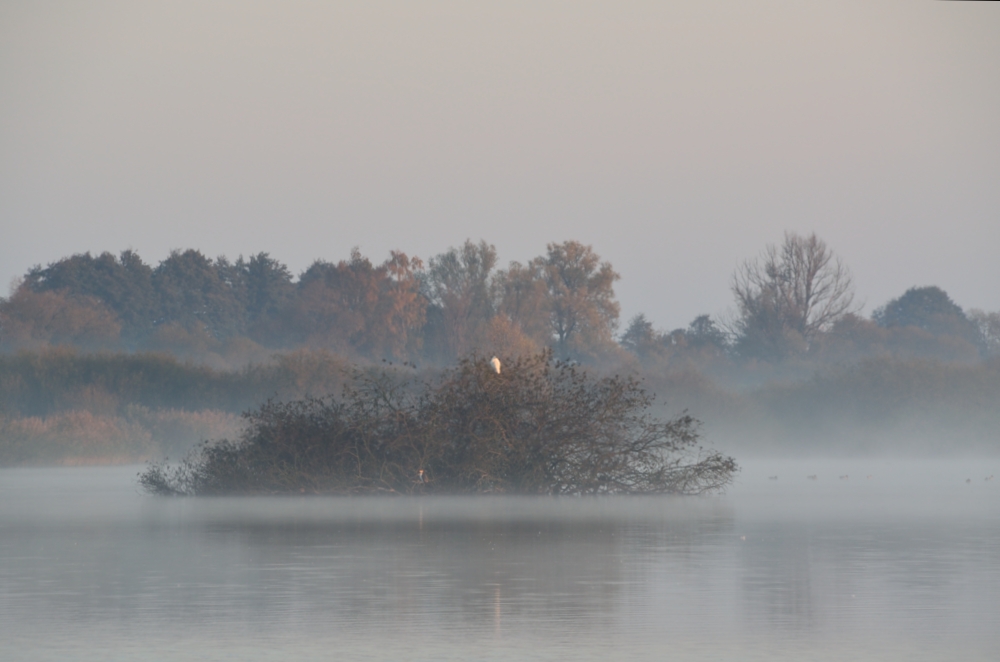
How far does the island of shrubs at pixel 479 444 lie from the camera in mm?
23562

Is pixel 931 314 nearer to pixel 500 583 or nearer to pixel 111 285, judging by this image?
pixel 111 285

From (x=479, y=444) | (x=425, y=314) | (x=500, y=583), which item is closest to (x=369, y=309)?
(x=425, y=314)

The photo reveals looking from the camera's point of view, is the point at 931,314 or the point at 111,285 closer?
the point at 111,285

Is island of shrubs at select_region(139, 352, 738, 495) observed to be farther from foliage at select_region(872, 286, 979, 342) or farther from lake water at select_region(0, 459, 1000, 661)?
foliage at select_region(872, 286, 979, 342)

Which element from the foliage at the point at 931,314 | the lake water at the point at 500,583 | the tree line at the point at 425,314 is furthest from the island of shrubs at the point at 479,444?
the foliage at the point at 931,314

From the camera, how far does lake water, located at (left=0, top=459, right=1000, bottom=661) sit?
27.9ft

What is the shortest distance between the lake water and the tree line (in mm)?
44242

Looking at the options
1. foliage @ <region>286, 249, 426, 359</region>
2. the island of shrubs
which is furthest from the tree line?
the island of shrubs

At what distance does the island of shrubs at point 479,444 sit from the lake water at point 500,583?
98.7 inches

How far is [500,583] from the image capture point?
1140 cm

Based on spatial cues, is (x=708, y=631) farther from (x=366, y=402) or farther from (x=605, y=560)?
(x=366, y=402)

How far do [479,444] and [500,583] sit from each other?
12.3 metres

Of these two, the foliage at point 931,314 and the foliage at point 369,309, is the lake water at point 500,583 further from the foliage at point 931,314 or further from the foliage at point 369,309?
the foliage at point 931,314

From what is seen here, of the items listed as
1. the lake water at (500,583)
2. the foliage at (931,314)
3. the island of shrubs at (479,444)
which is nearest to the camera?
the lake water at (500,583)
